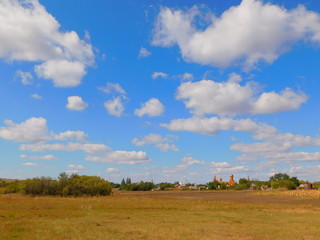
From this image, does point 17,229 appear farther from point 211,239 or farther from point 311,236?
point 311,236

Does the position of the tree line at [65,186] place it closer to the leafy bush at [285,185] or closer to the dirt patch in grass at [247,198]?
the dirt patch in grass at [247,198]

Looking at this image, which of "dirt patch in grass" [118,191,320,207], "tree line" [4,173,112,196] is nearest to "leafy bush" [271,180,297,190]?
"dirt patch in grass" [118,191,320,207]

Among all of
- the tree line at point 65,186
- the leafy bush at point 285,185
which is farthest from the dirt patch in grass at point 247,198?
the leafy bush at point 285,185

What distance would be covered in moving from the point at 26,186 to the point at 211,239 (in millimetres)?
67823

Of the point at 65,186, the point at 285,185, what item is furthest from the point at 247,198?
the point at 285,185

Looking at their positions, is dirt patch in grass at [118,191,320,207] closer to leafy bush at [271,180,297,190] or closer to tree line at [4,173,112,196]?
tree line at [4,173,112,196]

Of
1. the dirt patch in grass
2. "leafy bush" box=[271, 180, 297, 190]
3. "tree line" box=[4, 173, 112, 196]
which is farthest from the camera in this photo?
"leafy bush" box=[271, 180, 297, 190]

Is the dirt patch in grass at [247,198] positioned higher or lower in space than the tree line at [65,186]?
lower

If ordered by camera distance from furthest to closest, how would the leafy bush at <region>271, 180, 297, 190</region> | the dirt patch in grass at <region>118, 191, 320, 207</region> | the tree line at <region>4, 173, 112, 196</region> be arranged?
the leafy bush at <region>271, 180, 297, 190</region>
the tree line at <region>4, 173, 112, 196</region>
the dirt patch in grass at <region>118, 191, 320, 207</region>

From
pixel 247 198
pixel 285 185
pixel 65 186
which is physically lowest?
pixel 247 198

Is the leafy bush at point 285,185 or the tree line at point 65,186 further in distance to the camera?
the leafy bush at point 285,185

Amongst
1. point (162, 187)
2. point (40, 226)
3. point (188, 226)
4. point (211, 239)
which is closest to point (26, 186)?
point (40, 226)

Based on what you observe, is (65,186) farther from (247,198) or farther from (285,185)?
(285,185)

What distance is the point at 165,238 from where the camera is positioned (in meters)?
18.1
